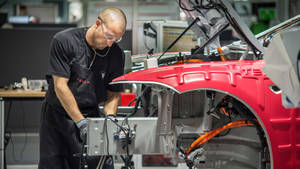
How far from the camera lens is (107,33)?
7.70 ft

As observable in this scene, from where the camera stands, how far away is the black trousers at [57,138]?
2.59m

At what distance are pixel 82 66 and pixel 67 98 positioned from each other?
0.29 metres

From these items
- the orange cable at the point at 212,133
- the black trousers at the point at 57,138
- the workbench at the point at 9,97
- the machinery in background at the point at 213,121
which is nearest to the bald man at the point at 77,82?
the black trousers at the point at 57,138

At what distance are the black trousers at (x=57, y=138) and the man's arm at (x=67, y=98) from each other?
0.80 feet

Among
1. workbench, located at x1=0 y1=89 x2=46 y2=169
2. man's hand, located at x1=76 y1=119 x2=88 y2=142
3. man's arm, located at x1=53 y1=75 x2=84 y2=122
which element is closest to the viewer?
man's hand, located at x1=76 y1=119 x2=88 y2=142

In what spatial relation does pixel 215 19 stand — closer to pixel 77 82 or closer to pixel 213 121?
pixel 213 121

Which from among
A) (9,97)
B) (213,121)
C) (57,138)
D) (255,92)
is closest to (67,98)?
(57,138)

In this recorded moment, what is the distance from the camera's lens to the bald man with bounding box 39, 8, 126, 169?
2377 mm

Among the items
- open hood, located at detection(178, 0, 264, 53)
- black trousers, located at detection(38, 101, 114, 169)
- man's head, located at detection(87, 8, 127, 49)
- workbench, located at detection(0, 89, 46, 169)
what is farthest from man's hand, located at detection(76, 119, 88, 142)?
workbench, located at detection(0, 89, 46, 169)

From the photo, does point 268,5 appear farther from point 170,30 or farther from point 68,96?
point 68,96

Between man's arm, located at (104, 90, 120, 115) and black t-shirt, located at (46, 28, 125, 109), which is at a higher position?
black t-shirt, located at (46, 28, 125, 109)

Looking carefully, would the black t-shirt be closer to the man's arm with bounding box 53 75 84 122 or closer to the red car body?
the man's arm with bounding box 53 75 84 122

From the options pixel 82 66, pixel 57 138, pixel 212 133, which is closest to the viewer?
pixel 212 133

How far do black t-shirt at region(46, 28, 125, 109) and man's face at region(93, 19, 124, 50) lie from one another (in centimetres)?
13
